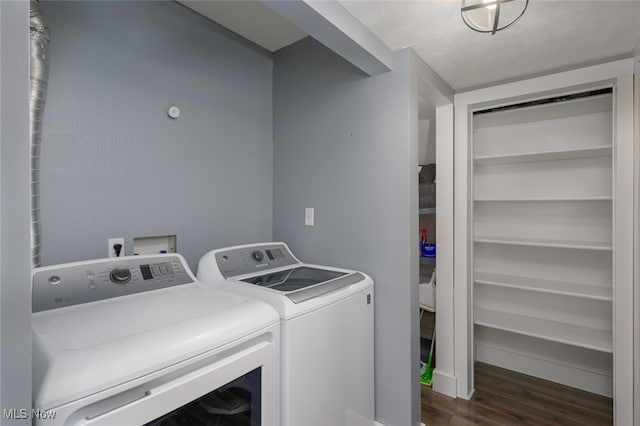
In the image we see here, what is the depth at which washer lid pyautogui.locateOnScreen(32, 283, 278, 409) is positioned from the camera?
67 cm

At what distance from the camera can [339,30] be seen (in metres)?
1.28

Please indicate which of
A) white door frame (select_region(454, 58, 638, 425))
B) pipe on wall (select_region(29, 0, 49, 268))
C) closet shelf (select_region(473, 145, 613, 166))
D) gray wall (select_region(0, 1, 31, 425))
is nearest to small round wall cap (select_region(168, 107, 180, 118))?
pipe on wall (select_region(29, 0, 49, 268))

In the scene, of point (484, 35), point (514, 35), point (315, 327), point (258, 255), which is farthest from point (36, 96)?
point (514, 35)

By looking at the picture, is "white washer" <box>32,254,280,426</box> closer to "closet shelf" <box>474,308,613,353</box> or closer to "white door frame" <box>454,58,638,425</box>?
"white door frame" <box>454,58,638,425</box>

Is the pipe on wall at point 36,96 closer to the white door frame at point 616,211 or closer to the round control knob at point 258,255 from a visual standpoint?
the round control knob at point 258,255

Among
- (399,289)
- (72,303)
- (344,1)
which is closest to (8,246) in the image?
(72,303)

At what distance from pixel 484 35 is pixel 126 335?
191 centimetres

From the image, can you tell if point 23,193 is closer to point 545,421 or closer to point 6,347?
point 6,347

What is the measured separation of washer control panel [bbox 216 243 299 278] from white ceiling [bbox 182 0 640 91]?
1.31m

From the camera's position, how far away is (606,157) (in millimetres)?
2078

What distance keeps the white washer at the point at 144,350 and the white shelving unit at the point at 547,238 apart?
185 centimetres

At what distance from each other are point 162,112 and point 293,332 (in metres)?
1.36

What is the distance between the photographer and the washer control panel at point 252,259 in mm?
1617

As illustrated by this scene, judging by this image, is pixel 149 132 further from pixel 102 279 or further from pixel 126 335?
pixel 126 335
